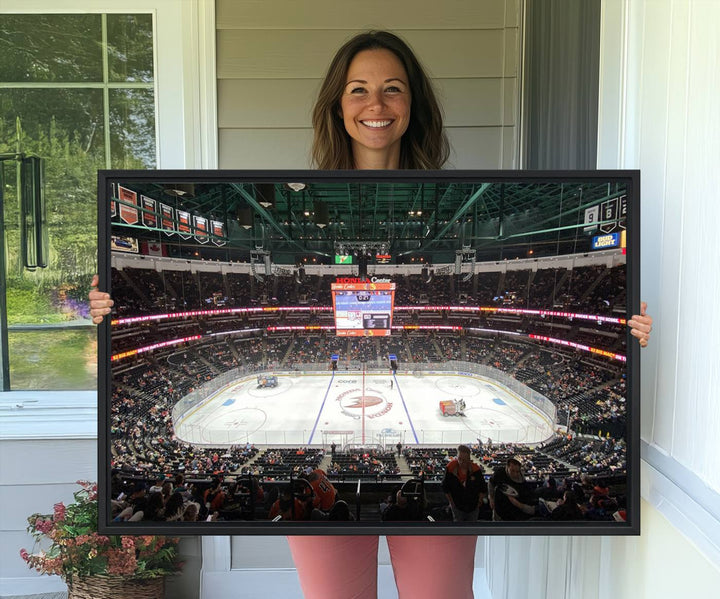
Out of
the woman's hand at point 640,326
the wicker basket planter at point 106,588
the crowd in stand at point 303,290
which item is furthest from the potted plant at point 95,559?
the woman's hand at point 640,326

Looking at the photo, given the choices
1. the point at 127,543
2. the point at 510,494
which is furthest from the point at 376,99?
the point at 127,543

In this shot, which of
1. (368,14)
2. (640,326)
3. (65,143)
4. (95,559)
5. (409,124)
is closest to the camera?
(640,326)

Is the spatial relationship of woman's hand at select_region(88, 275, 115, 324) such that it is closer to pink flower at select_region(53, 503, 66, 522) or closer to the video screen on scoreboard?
the video screen on scoreboard

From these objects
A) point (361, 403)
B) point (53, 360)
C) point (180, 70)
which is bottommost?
point (53, 360)

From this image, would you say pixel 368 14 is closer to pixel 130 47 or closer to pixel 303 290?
pixel 130 47

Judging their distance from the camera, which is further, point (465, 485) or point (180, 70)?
point (180, 70)

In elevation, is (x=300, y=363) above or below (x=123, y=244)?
below

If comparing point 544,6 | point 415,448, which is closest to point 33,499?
point 415,448

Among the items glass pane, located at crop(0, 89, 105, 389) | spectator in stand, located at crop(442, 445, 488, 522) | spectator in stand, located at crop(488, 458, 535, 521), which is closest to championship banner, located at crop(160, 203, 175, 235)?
spectator in stand, located at crop(442, 445, 488, 522)
